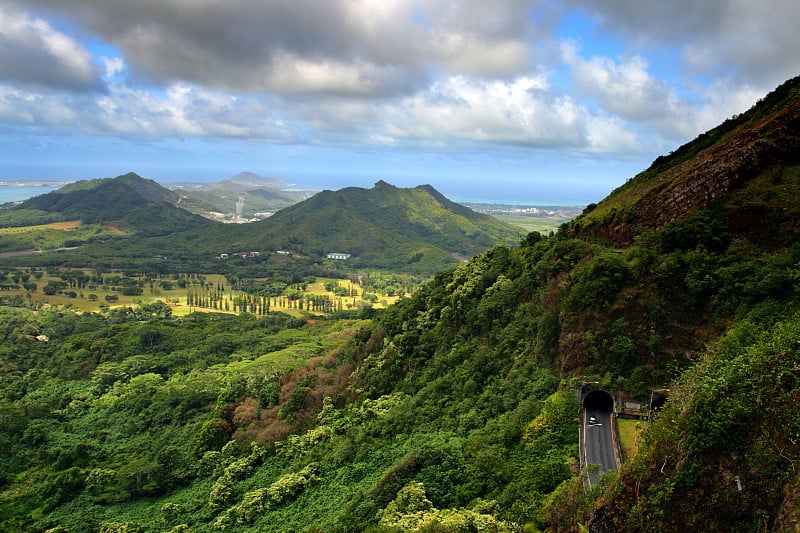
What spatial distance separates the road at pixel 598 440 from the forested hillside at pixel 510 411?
649 mm

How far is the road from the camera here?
2173 cm

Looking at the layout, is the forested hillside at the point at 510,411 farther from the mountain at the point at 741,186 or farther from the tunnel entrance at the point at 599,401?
the tunnel entrance at the point at 599,401

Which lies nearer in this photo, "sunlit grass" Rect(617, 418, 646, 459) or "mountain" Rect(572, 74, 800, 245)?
"sunlit grass" Rect(617, 418, 646, 459)

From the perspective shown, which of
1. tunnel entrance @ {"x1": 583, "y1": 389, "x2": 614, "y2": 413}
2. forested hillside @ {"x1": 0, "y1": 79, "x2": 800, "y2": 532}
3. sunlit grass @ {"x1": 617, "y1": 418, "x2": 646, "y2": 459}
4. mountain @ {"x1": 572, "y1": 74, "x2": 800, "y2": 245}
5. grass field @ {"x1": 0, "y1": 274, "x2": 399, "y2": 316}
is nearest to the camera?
forested hillside @ {"x1": 0, "y1": 79, "x2": 800, "y2": 532}

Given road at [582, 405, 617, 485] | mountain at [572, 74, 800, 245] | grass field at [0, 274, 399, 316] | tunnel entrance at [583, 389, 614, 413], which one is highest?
mountain at [572, 74, 800, 245]

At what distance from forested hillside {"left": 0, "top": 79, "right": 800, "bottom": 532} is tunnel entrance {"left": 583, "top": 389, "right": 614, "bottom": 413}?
612mm

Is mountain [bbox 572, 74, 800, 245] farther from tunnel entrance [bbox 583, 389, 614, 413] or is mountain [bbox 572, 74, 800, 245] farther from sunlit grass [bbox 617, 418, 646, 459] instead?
sunlit grass [bbox 617, 418, 646, 459]

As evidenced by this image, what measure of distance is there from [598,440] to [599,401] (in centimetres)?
315

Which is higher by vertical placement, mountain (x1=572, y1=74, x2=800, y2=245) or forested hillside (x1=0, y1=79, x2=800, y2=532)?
mountain (x1=572, y1=74, x2=800, y2=245)

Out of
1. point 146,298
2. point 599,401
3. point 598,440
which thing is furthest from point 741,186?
point 146,298

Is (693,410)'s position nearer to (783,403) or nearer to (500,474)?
(783,403)

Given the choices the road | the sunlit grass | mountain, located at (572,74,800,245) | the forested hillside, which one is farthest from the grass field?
the sunlit grass

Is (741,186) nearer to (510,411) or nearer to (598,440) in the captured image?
(598,440)

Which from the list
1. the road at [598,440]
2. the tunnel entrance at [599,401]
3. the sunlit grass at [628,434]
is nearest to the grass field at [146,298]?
the tunnel entrance at [599,401]
